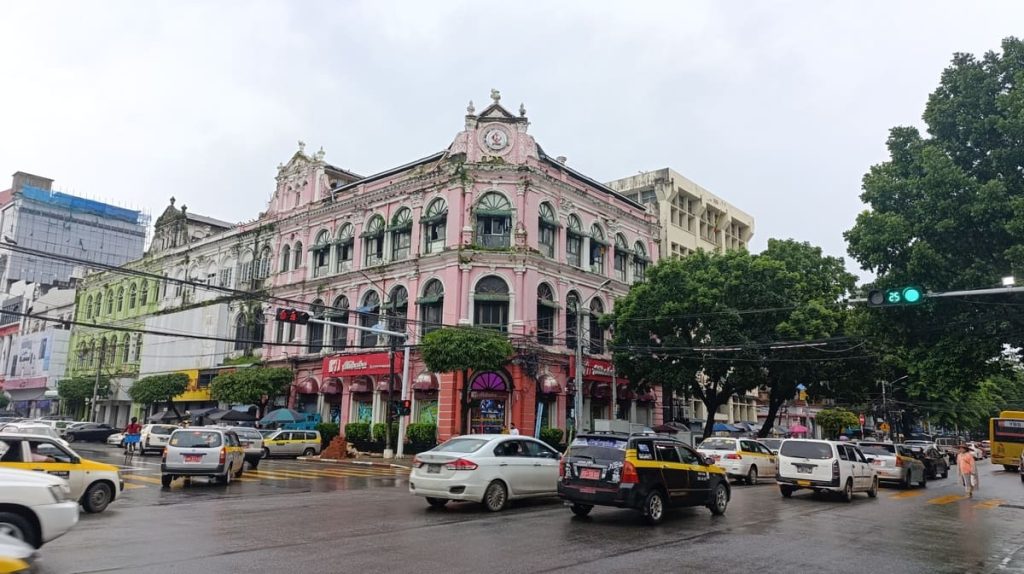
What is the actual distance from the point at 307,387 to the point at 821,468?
30010 mm

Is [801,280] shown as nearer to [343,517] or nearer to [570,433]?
[570,433]

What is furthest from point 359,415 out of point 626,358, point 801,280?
point 801,280

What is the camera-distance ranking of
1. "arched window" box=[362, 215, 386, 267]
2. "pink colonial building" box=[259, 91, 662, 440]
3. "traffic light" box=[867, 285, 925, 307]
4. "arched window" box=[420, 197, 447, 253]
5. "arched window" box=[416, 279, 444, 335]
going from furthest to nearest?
"arched window" box=[362, 215, 386, 267] < "arched window" box=[420, 197, 447, 253] < "arched window" box=[416, 279, 444, 335] < "pink colonial building" box=[259, 91, 662, 440] < "traffic light" box=[867, 285, 925, 307]

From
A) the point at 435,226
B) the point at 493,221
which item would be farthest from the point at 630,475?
the point at 435,226

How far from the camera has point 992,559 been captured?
1051 cm

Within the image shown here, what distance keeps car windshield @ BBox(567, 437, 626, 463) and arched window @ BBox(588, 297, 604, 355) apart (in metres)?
25.9

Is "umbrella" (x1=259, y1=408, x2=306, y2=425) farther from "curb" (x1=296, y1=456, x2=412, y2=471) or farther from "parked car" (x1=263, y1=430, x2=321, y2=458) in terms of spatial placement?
"curb" (x1=296, y1=456, x2=412, y2=471)

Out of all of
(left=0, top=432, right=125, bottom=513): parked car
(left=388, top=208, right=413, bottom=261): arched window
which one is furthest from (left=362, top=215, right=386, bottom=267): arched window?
(left=0, top=432, right=125, bottom=513): parked car

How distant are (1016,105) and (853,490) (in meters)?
11.2

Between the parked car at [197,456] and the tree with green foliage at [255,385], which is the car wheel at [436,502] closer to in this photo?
the parked car at [197,456]

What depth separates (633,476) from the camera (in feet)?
41.4

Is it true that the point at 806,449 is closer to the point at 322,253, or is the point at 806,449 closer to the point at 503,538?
the point at 503,538

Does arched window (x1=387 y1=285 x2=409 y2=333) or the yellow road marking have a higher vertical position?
arched window (x1=387 y1=285 x2=409 y2=333)

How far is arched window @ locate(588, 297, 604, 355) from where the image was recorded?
131 feet
